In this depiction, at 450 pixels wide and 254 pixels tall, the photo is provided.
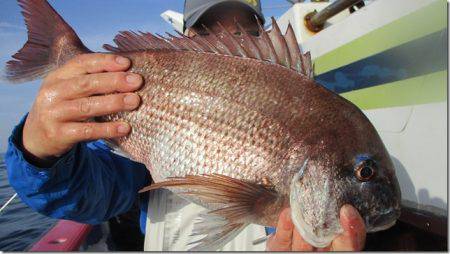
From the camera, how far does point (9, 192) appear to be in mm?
9531

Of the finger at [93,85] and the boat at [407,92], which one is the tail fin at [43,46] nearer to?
the finger at [93,85]

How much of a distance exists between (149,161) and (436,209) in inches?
49.2

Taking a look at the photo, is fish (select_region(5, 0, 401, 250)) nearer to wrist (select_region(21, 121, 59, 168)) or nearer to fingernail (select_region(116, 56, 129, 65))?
fingernail (select_region(116, 56, 129, 65))

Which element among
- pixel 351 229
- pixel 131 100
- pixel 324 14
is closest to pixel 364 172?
pixel 351 229

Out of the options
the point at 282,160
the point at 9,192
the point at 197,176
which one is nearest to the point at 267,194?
the point at 282,160

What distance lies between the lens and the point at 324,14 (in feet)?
7.39

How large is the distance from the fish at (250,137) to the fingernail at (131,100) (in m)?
0.03

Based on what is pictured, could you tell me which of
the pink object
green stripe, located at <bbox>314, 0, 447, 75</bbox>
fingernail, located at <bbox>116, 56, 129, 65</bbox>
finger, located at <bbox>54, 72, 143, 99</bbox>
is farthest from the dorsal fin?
the pink object

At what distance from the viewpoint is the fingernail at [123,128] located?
4.11 feet

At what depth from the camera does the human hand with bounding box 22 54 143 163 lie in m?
1.20

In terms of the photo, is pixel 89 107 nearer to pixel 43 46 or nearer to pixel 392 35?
pixel 43 46

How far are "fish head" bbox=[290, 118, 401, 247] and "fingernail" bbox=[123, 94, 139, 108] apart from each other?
2.07ft

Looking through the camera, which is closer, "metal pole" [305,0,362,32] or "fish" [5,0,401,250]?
"fish" [5,0,401,250]

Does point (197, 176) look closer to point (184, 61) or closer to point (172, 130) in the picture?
point (172, 130)
